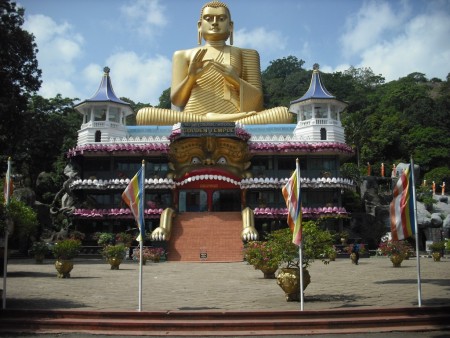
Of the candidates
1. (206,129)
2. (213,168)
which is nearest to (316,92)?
(206,129)

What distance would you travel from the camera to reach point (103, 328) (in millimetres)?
10328

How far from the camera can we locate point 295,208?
1210cm

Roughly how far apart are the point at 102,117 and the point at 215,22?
12.4 metres

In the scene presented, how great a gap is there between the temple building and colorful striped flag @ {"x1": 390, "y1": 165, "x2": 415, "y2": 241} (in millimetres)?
22019

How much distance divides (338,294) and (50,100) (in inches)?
1818

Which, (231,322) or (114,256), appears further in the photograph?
(114,256)

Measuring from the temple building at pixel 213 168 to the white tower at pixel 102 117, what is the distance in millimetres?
75

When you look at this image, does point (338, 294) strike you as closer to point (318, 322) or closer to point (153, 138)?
point (318, 322)

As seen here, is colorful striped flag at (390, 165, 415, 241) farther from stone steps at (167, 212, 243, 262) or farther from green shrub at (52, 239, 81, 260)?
stone steps at (167, 212, 243, 262)

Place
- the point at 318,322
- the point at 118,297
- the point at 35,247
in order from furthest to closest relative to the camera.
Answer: the point at 35,247
the point at 118,297
the point at 318,322

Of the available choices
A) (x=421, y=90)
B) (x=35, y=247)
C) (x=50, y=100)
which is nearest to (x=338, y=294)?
(x=35, y=247)

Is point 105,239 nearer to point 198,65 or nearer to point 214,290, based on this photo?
point 198,65

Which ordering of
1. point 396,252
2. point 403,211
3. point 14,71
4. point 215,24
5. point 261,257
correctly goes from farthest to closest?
point 215,24 → point 14,71 → point 396,252 → point 261,257 → point 403,211

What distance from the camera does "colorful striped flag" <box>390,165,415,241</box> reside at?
12.5 metres
